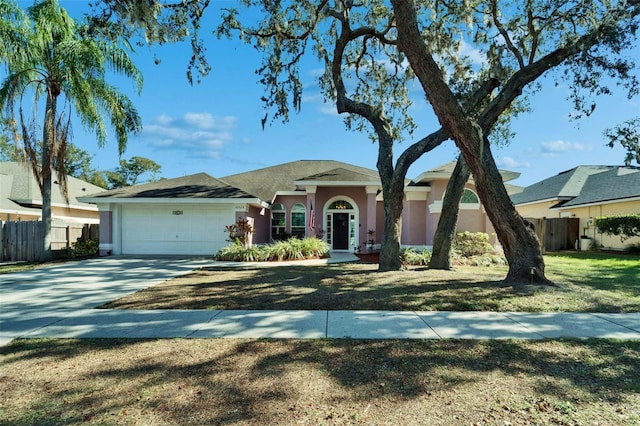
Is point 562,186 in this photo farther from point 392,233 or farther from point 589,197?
point 392,233

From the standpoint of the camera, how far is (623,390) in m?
3.46

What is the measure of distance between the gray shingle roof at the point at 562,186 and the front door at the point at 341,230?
51.8ft

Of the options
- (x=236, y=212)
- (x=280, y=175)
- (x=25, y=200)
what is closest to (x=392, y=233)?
(x=236, y=212)

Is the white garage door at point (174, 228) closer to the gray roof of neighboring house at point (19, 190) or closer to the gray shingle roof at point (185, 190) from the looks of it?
the gray shingle roof at point (185, 190)

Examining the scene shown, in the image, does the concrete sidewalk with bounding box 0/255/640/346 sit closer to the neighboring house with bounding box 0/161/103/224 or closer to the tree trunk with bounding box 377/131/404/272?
the tree trunk with bounding box 377/131/404/272

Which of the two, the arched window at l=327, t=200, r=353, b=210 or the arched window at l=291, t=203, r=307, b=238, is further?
the arched window at l=291, t=203, r=307, b=238

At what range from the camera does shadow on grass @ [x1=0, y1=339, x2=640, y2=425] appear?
3.18 meters

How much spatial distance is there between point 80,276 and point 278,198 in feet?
38.7

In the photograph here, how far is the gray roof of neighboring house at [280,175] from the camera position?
21172 mm

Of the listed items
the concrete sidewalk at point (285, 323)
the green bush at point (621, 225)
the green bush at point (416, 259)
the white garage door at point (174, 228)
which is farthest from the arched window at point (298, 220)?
the green bush at point (621, 225)

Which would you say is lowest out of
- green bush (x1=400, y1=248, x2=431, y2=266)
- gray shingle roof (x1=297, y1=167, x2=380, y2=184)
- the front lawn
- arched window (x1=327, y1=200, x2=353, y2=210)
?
Answer: the front lawn

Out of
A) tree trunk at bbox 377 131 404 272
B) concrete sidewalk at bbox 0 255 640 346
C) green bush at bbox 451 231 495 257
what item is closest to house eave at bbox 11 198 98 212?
concrete sidewalk at bbox 0 255 640 346

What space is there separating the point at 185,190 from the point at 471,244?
43.3 feet

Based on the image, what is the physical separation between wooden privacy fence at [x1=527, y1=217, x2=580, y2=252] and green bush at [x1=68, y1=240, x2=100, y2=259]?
23859 mm
